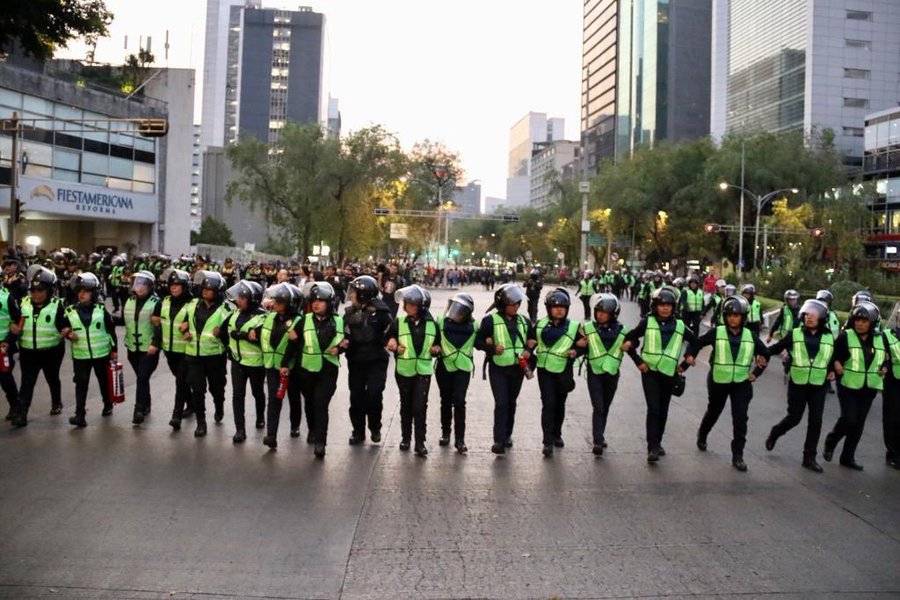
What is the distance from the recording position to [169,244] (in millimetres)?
50844

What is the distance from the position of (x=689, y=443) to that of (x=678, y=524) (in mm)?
3292

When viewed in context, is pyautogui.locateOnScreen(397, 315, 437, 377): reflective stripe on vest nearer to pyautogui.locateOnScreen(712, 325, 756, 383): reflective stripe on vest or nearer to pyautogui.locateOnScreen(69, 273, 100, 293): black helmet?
pyautogui.locateOnScreen(712, 325, 756, 383): reflective stripe on vest

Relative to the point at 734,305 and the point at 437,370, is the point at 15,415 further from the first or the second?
the point at 734,305

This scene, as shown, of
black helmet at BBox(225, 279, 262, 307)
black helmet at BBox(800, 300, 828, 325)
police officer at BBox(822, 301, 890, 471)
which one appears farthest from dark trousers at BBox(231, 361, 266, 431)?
police officer at BBox(822, 301, 890, 471)

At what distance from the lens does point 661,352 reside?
8703mm

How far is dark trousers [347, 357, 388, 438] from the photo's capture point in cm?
893

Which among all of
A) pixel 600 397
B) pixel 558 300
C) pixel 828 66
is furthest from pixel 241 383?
pixel 828 66

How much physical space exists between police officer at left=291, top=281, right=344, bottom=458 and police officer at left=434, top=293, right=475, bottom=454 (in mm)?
998

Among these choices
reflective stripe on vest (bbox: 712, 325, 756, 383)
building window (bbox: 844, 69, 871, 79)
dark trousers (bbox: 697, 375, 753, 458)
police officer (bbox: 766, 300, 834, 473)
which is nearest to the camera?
dark trousers (bbox: 697, 375, 753, 458)

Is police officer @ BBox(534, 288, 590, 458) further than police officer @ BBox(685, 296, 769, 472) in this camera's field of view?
Yes

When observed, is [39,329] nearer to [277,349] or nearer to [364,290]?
[277,349]

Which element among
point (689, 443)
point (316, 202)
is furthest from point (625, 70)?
point (689, 443)

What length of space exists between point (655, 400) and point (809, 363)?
4.89 ft

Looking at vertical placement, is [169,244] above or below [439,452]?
above
